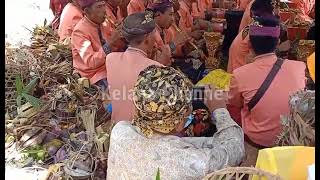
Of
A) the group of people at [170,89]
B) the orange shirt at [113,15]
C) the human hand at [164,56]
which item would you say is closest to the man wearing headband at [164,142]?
the group of people at [170,89]

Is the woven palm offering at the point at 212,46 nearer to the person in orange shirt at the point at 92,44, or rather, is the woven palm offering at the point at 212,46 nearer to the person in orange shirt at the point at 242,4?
the person in orange shirt at the point at 92,44

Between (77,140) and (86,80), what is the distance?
0.79 metres

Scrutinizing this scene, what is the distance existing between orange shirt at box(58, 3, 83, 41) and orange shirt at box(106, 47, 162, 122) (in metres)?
1.47

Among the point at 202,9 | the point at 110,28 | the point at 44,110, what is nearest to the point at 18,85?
the point at 44,110

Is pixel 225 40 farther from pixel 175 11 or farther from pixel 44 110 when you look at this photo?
pixel 44 110

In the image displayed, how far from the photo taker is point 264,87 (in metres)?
3.22

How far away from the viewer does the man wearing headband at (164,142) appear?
7.64 feet

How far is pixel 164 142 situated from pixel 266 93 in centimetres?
108

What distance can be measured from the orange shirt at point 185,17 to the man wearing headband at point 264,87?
8.98 ft

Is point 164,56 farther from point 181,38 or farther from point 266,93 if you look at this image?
point 266,93

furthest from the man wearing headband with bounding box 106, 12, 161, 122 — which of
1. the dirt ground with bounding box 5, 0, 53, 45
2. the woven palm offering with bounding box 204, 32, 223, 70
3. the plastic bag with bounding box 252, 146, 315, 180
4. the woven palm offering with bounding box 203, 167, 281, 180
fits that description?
the dirt ground with bounding box 5, 0, 53, 45

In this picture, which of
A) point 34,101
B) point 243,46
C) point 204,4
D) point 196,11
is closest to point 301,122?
point 243,46

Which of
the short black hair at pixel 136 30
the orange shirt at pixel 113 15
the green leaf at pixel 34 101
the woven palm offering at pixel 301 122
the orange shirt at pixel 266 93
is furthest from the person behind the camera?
the orange shirt at pixel 113 15

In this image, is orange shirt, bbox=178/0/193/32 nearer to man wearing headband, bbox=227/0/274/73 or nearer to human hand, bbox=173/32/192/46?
human hand, bbox=173/32/192/46
